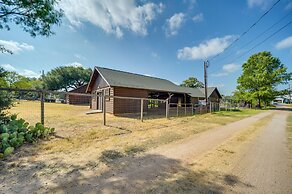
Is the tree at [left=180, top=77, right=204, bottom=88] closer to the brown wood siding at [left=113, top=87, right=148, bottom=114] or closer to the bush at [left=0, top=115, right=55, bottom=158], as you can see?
the brown wood siding at [left=113, top=87, right=148, bottom=114]

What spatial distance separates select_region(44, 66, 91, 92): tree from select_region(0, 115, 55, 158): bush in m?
42.0

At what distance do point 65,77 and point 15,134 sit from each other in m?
43.8

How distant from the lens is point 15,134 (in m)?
4.52

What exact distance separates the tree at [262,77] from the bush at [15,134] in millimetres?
39280

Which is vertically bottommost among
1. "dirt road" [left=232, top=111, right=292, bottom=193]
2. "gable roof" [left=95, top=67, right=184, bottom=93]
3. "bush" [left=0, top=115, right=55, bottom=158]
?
"dirt road" [left=232, top=111, right=292, bottom=193]

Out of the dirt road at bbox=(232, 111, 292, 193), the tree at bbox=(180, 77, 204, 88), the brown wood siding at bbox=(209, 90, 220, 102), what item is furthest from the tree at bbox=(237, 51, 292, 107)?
the dirt road at bbox=(232, 111, 292, 193)

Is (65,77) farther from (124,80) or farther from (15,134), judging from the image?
(15,134)

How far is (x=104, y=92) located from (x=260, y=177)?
561 inches

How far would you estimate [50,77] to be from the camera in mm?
42219

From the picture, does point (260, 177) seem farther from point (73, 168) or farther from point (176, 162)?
point (73, 168)

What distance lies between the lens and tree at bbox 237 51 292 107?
33156 mm

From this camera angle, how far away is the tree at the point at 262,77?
1305 inches

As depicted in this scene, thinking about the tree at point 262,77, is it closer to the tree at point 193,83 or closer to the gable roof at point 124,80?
the tree at point 193,83

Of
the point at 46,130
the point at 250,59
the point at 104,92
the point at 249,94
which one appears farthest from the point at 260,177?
the point at 250,59
